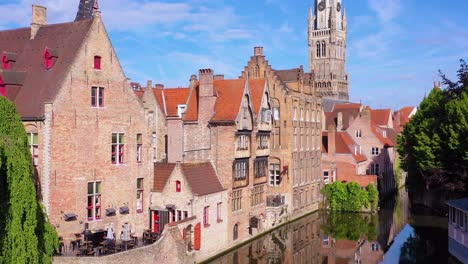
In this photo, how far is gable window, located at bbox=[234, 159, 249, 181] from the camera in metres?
37.0

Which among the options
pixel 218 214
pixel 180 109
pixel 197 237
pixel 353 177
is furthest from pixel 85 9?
pixel 353 177

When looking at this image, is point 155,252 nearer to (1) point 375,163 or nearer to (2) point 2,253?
(2) point 2,253

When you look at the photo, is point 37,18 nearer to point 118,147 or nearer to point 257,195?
point 118,147

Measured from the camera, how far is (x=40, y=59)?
29094mm

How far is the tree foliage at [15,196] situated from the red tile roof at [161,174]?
13.8 metres

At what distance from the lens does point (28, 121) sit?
26.7 meters

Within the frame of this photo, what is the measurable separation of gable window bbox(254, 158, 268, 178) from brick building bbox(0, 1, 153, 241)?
34.3 ft

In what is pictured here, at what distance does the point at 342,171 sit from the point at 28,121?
124 feet

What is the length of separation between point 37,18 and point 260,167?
19.6 m

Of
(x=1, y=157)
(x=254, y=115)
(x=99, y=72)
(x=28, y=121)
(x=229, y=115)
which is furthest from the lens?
(x=254, y=115)

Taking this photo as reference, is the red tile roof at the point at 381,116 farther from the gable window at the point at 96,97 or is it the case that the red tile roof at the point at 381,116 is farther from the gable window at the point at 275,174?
the gable window at the point at 96,97

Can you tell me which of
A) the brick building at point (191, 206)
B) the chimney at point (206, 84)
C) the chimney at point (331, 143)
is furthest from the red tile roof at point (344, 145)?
the brick building at point (191, 206)

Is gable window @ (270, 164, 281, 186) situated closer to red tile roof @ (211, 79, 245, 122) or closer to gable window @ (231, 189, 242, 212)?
gable window @ (231, 189, 242, 212)

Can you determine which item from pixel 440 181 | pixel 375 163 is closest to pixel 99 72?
pixel 440 181
